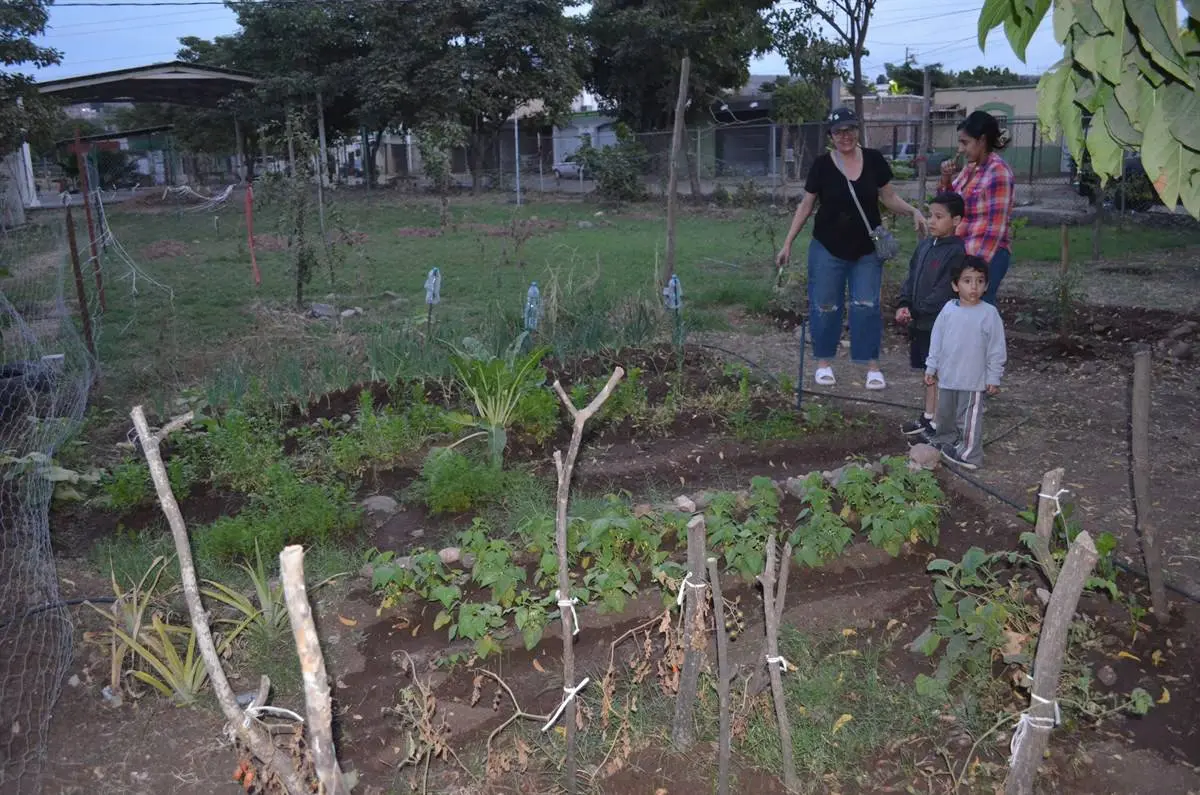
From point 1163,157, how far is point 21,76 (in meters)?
20.5

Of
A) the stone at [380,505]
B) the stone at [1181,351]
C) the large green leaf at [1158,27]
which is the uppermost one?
the large green leaf at [1158,27]

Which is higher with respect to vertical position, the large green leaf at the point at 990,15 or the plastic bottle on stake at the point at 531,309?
the large green leaf at the point at 990,15

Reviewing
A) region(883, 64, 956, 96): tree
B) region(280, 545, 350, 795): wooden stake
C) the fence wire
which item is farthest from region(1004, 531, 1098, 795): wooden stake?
region(883, 64, 956, 96): tree

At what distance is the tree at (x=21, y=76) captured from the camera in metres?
16.8

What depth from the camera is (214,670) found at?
77.0 inches

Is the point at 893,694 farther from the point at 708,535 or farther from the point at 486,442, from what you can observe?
the point at 486,442

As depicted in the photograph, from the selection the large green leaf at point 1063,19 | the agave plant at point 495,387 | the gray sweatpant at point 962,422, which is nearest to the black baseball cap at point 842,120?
the gray sweatpant at point 962,422

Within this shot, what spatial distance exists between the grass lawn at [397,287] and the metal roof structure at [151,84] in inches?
133

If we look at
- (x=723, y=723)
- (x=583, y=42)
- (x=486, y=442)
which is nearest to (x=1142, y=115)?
(x=723, y=723)

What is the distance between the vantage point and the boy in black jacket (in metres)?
5.14

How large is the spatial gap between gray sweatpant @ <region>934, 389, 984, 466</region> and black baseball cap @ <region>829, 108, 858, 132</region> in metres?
1.72

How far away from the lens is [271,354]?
7270mm

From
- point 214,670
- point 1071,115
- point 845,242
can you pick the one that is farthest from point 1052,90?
point 845,242

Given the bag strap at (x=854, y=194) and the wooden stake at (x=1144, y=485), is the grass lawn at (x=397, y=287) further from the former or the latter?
the wooden stake at (x=1144, y=485)
